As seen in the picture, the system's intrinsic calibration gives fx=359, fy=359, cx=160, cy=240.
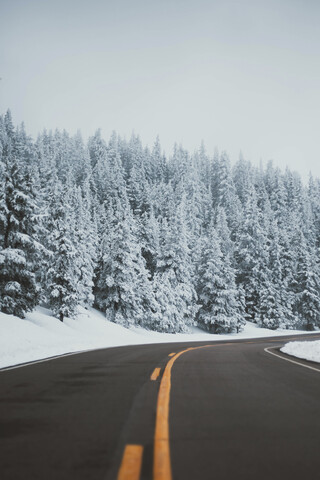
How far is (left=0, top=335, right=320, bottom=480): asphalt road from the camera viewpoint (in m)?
2.78

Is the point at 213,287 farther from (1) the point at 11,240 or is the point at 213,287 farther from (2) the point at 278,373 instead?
(2) the point at 278,373

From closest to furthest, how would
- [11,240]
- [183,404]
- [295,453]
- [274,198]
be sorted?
[295,453] < [183,404] < [11,240] < [274,198]

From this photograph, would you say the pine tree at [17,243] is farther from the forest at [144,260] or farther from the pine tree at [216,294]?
the pine tree at [216,294]

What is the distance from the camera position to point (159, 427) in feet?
12.6

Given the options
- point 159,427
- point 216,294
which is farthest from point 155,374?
point 216,294

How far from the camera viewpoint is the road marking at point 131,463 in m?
2.59

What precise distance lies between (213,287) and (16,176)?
99.0 ft

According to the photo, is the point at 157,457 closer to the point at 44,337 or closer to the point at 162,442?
the point at 162,442

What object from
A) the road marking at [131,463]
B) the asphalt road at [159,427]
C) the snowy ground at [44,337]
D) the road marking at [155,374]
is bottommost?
the snowy ground at [44,337]

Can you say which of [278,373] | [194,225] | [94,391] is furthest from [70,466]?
[194,225]

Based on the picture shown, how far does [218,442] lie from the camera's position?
339 cm

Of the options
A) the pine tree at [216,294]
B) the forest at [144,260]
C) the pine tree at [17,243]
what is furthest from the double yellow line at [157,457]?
the pine tree at [216,294]

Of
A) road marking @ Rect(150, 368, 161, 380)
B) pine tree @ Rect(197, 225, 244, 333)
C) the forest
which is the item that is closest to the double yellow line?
road marking @ Rect(150, 368, 161, 380)

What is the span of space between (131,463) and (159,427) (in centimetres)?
107
